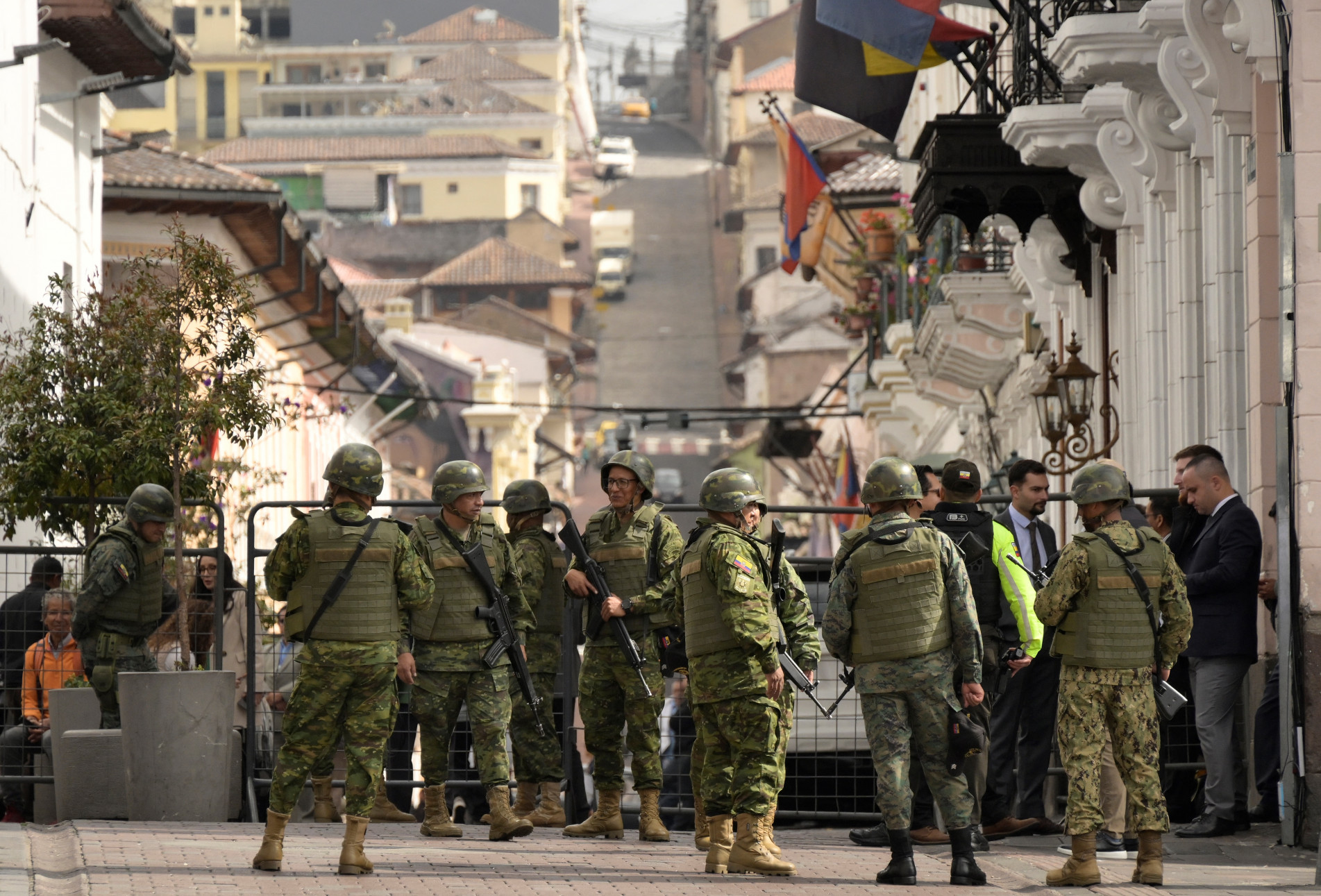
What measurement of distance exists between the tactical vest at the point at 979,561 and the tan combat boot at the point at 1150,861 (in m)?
1.87

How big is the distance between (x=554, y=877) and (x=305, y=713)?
4.53ft

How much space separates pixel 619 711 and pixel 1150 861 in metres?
3.23

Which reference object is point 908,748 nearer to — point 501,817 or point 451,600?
point 501,817

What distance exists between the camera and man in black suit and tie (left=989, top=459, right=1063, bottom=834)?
39.2 feet

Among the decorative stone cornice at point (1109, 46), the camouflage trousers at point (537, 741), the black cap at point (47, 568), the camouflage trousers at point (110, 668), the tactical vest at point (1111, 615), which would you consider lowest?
the camouflage trousers at point (537, 741)

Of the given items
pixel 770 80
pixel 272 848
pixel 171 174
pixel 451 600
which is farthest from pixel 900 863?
pixel 770 80

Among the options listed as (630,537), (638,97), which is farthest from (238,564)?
(638,97)

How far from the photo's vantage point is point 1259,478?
40.8 ft

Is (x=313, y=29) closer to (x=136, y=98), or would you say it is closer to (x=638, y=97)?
(x=136, y=98)

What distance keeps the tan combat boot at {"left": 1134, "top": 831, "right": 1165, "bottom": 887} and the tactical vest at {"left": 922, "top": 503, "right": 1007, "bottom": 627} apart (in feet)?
6.12

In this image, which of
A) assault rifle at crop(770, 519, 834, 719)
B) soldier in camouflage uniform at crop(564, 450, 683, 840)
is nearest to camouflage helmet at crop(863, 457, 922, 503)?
assault rifle at crop(770, 519, 834, 719)

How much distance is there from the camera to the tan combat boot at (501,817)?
11.8 m

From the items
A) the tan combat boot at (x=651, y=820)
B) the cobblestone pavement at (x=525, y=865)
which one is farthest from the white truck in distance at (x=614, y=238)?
the cobblestone pavement at (x=525, y=865)

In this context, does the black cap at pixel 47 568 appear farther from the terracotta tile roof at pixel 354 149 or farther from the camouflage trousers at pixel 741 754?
the terracotta tile roof at pixel 354 149
